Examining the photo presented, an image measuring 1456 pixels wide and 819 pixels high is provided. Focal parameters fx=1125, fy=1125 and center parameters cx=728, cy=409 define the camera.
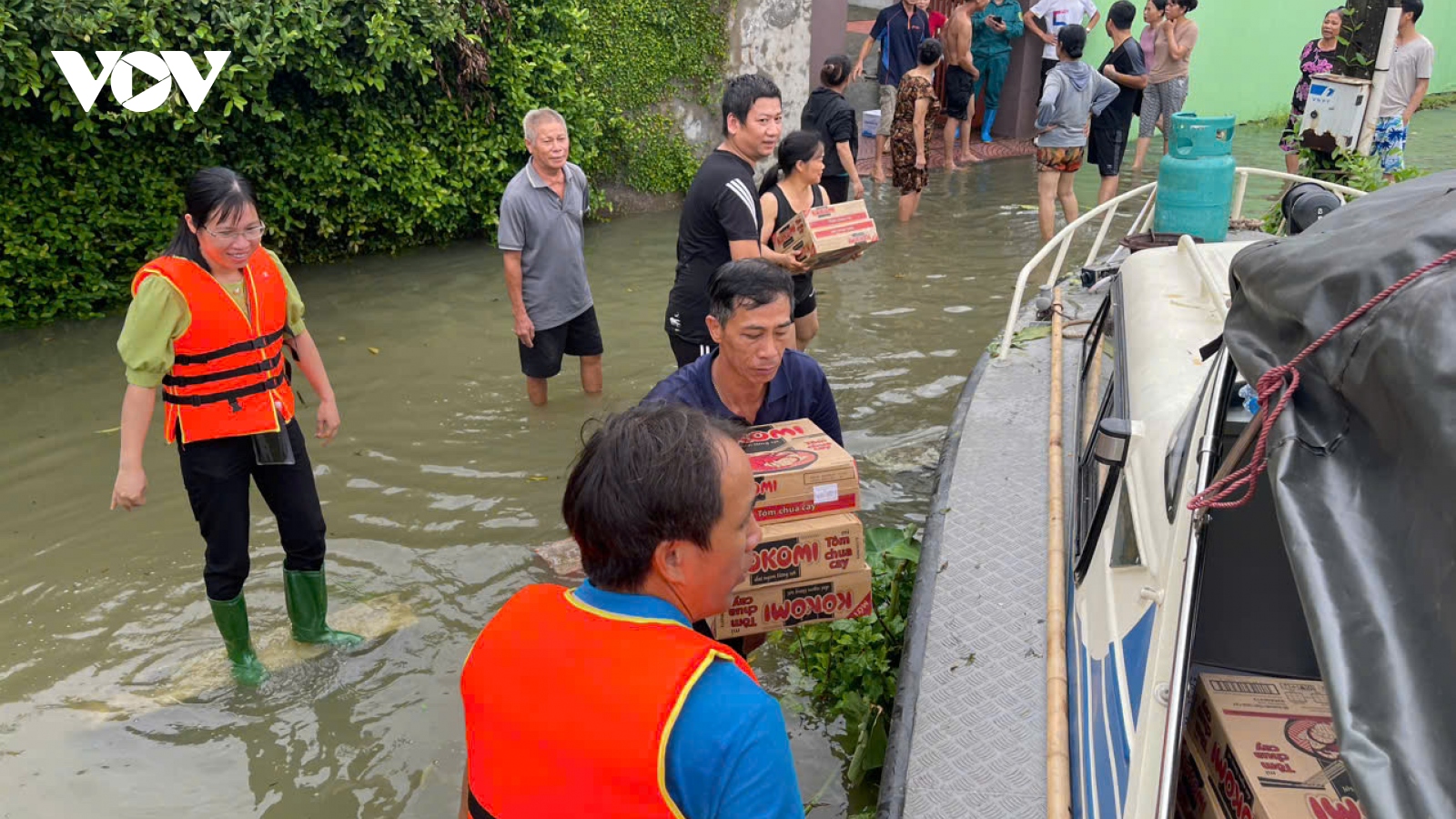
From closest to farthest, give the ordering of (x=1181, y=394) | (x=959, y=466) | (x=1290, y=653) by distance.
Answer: (x=1290, y=653)
(x=1181, y=394)
(x=959, y=466)

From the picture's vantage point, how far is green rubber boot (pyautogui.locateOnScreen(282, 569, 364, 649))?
4.50 meters

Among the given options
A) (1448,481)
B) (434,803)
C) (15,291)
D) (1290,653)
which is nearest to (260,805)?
(434,803)

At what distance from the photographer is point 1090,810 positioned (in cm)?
265

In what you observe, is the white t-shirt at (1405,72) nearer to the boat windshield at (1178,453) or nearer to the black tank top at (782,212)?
the black tank top at (782,212)

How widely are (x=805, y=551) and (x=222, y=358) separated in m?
2.24

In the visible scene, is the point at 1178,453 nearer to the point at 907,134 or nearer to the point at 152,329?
the point at 152,329

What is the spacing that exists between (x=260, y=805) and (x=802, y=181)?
3820 millimetres

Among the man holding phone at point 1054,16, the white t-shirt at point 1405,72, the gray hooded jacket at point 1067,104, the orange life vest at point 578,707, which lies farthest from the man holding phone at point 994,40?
the orange life vest at point 578,707

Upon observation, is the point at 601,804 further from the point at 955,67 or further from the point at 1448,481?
the point at 955,67

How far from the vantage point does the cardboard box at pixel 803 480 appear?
327cm

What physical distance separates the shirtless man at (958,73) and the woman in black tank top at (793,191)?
26.7ft

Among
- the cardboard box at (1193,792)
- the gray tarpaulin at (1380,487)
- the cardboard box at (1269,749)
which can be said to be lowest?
the cardboard box at (1193,792)

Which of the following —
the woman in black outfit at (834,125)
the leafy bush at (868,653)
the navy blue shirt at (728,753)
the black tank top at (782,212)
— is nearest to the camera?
the navy blue shirt at (728,753)

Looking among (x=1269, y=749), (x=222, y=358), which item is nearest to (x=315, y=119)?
(x=222, y=358)
